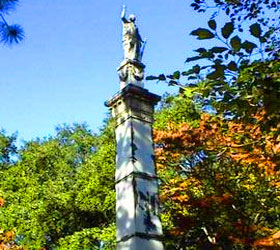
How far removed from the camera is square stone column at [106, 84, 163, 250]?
5.77 metres

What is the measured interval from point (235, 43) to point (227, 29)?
0.12 m

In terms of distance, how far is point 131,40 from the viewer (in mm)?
7355

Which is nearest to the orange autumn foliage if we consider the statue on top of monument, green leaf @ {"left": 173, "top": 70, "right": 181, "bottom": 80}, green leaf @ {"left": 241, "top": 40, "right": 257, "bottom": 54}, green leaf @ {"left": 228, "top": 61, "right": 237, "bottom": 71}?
the statue on top of monument

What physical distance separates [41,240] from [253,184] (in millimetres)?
8897

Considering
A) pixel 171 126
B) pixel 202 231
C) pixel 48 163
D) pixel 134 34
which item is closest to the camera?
pixel 134 34

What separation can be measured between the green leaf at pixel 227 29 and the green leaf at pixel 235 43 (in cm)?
4

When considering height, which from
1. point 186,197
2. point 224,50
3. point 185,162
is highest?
point 185,162

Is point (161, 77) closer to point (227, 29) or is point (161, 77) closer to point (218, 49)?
point (218, 49)

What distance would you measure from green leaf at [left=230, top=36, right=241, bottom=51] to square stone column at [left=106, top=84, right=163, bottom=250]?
3.49m

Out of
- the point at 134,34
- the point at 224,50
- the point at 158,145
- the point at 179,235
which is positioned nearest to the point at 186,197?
the point at 179,235

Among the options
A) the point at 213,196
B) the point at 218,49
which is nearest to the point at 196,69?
the point at 218,49

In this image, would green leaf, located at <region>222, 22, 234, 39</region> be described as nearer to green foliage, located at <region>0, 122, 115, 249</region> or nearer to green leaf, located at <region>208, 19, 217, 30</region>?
green leaf, located at <region>208, 19, 217, 30</region>

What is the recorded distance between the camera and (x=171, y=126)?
1509 centimetres

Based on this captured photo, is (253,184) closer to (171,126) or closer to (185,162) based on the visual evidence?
(185,162)
